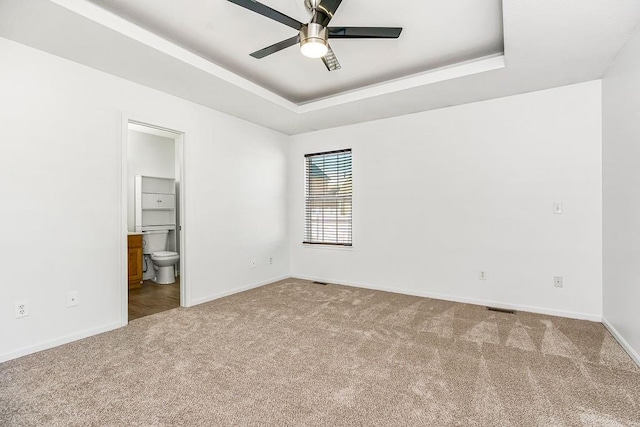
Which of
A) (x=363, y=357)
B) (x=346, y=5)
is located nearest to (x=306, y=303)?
(x=363, y=357)

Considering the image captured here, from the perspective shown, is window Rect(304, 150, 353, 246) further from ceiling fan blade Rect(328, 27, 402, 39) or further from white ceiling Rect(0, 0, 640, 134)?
ceiling fan blade Rect(328, 27, 402, 39)

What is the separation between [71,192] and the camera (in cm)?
271

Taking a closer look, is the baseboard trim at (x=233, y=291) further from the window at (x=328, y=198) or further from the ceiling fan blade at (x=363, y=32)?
the ceiling fan blade at (x=363, y=32)

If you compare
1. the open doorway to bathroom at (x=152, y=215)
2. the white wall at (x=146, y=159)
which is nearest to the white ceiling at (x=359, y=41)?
the open doorway to bathroom at (x=152, y=215)

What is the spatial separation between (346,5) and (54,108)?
2.57 metres

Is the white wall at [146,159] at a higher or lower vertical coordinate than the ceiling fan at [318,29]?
lower

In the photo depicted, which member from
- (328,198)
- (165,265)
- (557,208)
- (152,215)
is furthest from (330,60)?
(152,215)

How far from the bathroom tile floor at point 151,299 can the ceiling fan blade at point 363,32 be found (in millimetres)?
3352

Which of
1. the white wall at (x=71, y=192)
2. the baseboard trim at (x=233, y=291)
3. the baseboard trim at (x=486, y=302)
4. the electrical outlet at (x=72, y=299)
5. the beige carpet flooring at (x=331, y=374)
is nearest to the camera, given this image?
the beige carpet flooring at (x=331, y=374)

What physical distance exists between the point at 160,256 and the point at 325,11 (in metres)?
4.24

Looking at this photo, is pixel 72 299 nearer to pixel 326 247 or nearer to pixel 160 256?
pixel 160 256

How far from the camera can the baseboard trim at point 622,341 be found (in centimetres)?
225

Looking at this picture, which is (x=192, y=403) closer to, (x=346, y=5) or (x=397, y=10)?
(x=346, y=5)

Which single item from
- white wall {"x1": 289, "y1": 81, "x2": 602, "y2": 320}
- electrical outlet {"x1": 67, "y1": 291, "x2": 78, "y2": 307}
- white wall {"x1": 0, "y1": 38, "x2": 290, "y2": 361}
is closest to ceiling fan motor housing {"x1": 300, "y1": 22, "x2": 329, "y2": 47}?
white wall {"x1": 0, "y1": 38, "x2": 290, "y2": 361}
